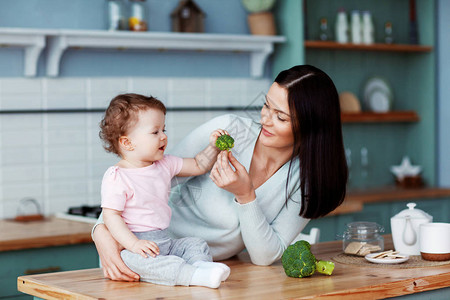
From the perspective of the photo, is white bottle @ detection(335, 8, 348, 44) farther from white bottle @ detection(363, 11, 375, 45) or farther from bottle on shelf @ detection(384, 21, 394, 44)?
bottle on shelf @ detection(384, 21, 394, 44)

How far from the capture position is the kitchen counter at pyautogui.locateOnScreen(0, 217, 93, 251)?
125 inches

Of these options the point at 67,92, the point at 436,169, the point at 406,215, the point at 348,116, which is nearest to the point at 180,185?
the point at 406,215

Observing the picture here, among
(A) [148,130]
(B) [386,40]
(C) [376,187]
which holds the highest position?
(B) [386,40]

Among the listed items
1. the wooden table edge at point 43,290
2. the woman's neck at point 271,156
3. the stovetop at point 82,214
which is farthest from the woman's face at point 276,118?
the stovetop at point 82,214

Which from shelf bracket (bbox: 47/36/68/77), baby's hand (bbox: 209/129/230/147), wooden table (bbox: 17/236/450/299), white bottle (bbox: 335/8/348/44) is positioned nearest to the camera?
wooden table (bbox: 17/236/450/299)

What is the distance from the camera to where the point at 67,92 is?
403cm

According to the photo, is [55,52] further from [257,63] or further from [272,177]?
[272,177]

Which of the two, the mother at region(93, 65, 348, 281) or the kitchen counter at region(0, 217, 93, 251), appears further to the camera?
the kitchen counter at region(0, 217, 93, 251)

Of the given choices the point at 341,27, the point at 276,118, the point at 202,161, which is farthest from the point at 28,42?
the point at 341,27

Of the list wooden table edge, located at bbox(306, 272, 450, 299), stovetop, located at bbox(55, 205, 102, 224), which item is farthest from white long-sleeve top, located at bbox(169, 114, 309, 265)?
stovetop, located at bbox(55, 205, 102, 224)

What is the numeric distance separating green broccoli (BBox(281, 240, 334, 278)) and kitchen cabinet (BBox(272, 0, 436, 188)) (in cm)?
291

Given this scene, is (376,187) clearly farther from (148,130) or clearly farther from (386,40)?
(148,130)

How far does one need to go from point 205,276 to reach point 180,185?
503mm

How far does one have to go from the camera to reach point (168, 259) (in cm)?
190
